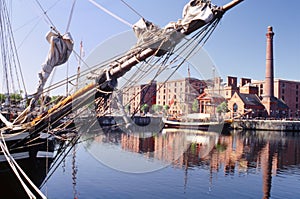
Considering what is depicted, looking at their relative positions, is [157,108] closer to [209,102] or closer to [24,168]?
[209,102]

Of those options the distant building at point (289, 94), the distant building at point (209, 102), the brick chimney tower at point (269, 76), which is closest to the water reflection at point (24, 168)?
the brick chimney tower at point (269, 76)

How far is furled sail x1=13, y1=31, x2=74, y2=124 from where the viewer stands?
11.8m

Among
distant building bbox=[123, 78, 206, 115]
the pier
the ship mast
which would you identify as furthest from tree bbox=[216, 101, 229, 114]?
the ship mast

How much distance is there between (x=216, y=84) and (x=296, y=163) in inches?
2834

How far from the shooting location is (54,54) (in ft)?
39.1

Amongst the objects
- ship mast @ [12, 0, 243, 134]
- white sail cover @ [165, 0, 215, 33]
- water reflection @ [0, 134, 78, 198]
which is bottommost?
water reflection @ [0, 134, 78, 198]

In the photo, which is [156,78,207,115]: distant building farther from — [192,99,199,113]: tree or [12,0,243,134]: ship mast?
[12,0,243,134]: ship mast

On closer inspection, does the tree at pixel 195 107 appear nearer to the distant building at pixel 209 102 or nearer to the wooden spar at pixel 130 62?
the distant building at pixel 209 102

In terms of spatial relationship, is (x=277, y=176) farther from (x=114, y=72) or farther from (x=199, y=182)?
Result: (x=114, y=72)

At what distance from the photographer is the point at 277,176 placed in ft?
61.0

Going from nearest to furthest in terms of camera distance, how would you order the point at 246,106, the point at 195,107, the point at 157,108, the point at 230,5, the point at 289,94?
1. the point at 230,5
2. the point at 246,106
3. the point at 195,107
4. the point at 289,94
5. the point at 157,108

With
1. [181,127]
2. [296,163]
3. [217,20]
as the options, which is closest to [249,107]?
[181,127]

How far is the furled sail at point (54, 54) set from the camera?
38.9 ft

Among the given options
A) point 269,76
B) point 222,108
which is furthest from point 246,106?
point 269,76
